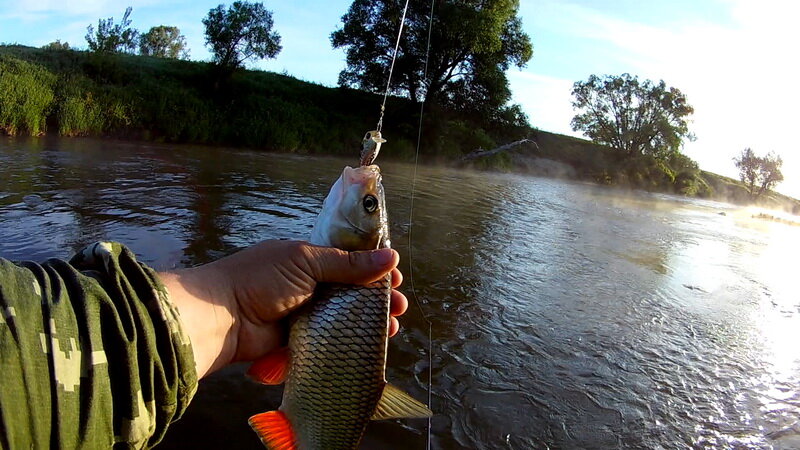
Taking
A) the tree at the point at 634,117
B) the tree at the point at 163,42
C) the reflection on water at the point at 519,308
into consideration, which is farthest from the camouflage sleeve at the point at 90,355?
the tree at the point at 163,42

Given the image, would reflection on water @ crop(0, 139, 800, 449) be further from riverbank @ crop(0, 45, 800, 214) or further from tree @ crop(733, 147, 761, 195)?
tree @ crop(733, 147, 761, 195)

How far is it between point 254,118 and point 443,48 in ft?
46.6

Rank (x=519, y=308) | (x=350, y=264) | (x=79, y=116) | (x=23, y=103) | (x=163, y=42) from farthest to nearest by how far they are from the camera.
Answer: (x=163, y=42)
(x=79, y=116)
(x=23, y=103)
(x=519, y=308)
(x=350, y=264)

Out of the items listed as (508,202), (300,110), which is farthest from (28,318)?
(300,110)

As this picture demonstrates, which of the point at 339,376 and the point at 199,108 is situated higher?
the point at 199,108

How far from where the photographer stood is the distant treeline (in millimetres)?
17203

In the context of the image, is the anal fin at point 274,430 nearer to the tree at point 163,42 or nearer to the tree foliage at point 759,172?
the tree foliage at point 759,172

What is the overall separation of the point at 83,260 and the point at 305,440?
1.03m

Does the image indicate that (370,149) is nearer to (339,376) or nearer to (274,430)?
(339,376)

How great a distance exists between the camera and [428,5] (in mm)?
31031

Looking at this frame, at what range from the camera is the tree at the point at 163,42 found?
78.3m

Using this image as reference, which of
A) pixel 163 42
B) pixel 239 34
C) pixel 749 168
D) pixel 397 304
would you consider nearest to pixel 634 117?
pixel 749 168

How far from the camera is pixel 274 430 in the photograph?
6.50 ft

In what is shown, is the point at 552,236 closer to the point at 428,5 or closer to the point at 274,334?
the point at 274,334
